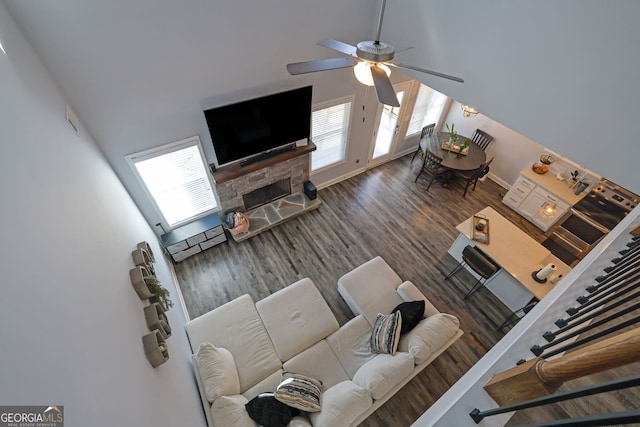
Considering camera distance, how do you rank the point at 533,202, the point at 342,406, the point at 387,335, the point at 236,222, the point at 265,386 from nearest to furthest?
the point at 342,406 < the point at 265,386 < the point at 387,335 < the point at 236,222 < the point at 533,202

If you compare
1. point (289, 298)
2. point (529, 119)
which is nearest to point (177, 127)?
point (289, 298)

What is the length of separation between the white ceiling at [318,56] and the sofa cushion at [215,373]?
8.12 feet

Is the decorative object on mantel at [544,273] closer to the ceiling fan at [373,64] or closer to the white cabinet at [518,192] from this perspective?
the white cabinet at [518,192]

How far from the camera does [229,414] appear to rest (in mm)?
2543

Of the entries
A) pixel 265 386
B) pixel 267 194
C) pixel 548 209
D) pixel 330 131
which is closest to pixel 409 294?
pixel 265 386

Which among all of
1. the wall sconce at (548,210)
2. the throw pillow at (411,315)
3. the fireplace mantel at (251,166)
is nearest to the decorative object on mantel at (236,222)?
the fireplace mantel at (251,166)

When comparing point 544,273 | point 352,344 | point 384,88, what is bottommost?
point 544,273

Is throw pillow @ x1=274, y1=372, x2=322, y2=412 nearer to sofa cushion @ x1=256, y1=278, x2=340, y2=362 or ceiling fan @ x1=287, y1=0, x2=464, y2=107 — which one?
sofa cushion @ x1=256, y1=278, x2=340, y2=362

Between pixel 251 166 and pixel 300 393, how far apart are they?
125 inches

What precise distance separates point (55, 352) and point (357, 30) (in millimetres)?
4773

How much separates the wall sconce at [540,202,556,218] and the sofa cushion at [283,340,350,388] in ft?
16.2

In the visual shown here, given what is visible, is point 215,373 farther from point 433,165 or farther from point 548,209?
point 548,209

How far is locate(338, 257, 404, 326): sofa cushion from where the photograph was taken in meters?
3.61

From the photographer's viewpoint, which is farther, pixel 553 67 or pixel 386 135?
pixel 386 135
